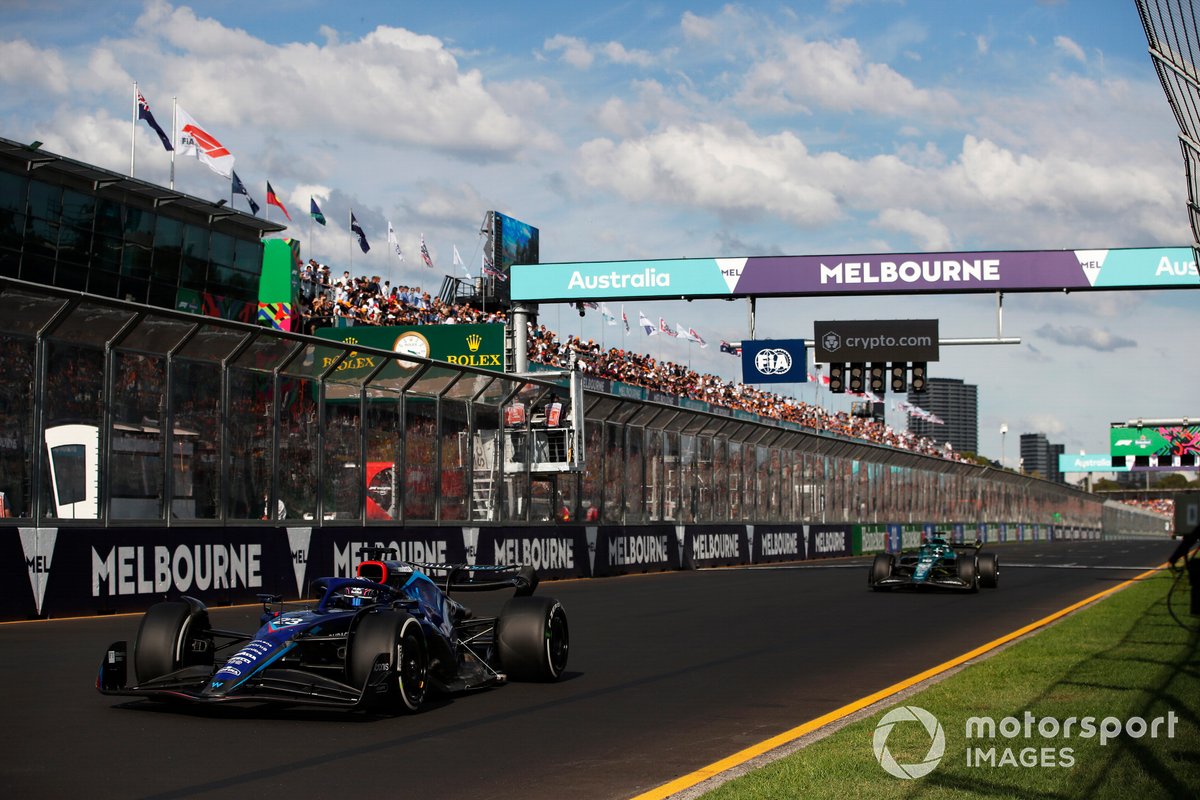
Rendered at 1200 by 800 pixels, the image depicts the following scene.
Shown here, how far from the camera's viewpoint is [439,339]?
35.2 m

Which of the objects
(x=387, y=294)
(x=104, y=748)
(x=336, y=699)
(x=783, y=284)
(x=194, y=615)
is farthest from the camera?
(x=387, y=294)

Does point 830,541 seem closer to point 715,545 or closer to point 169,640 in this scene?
point 715,545

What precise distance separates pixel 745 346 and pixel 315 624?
2552 cm

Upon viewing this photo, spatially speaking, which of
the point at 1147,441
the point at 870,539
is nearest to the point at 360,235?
the point at 870,539

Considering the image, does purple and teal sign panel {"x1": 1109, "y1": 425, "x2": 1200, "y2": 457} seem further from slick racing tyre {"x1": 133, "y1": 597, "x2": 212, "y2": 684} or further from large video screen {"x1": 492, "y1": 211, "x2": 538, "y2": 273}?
slick racing tyre {"x1": 133, "y1": 597, "x2": 212, "y2": 684}

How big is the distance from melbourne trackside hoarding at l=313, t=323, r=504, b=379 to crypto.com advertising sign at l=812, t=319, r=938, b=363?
807 centimetres

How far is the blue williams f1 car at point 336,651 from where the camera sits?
8039 mm

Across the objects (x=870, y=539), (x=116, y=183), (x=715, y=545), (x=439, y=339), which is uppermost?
(x=116, y=183)

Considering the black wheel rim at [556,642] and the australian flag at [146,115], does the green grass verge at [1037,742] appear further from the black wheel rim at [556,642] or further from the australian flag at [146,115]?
the australian flag at [146,115]

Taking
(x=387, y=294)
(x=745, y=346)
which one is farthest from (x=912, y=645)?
(x=387, y=294)

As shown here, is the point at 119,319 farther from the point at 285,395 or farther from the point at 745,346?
the point at 745,346

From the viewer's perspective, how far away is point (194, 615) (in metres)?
8.74

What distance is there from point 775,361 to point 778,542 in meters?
9.61

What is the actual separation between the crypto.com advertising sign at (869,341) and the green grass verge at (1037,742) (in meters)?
19.5
